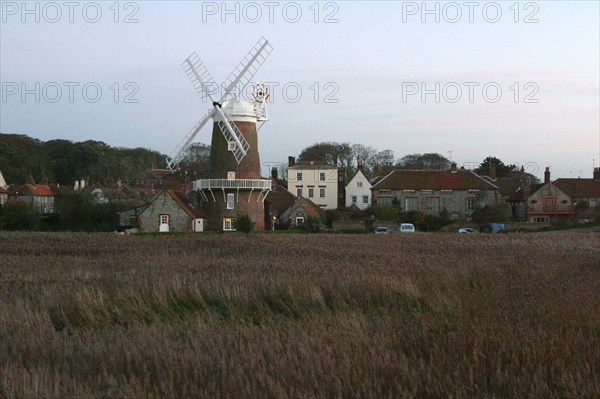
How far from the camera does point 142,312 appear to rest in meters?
14.1

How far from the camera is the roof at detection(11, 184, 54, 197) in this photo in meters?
87.0

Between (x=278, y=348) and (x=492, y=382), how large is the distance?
8.83 ft

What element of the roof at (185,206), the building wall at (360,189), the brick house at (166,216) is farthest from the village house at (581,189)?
the brick house at (166,216)

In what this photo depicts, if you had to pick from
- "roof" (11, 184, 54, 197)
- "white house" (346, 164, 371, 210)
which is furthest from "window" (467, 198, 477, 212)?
"roof" (11, 184, 54, 197)

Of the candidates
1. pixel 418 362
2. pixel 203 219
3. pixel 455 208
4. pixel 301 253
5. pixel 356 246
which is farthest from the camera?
pixel 455 208

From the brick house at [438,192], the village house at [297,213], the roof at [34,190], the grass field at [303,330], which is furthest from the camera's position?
the roof at [34,190]

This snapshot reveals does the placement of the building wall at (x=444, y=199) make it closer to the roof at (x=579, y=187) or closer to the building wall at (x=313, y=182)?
the building wall at (x=313, y=182)

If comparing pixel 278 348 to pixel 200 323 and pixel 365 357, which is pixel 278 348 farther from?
pixel 200 323

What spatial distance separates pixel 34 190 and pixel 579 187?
60428 millimetres

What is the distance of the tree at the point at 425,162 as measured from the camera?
119 m

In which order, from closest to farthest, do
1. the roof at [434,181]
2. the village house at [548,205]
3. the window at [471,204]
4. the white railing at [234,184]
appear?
1. the white railing at [234,184]
2. the village house at [548,205]
3. the roof at [434,181]
4. the window at [471,204]

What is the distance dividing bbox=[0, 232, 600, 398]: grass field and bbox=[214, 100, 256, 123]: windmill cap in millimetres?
39210

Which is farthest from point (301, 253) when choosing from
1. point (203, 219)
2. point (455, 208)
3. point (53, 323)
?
point (455, 208)

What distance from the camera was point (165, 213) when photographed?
201 feet
